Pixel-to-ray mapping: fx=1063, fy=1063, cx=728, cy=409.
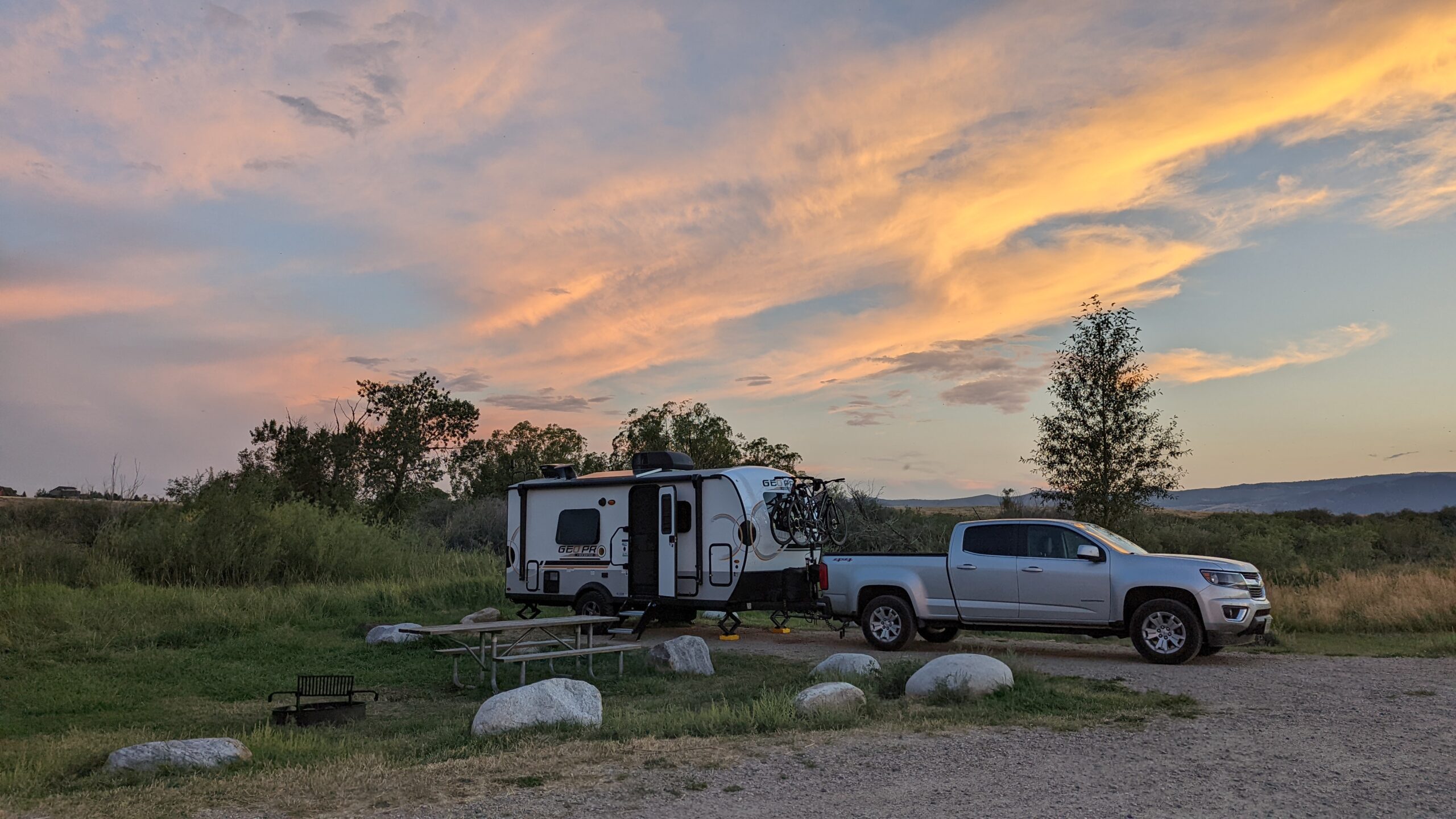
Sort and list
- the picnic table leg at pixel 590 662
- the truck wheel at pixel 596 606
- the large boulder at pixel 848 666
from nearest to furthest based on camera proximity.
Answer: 1. the large boulder at pixel 848 666
2. the picnic table leg at pixel 590 662
3. the truck wheel at pixel 596 606

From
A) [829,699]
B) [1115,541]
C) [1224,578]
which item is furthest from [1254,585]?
[829,699]

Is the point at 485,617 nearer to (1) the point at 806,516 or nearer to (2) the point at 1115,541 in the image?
(1) the point at 806,516

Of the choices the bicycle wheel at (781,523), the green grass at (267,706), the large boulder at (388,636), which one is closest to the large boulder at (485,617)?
the large boulder at (388,636)

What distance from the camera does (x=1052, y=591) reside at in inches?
524

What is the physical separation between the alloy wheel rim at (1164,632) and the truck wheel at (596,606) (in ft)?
26.0

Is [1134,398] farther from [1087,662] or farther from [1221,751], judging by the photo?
[1221,751]

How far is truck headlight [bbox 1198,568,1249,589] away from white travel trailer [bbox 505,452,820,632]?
544 centimetres

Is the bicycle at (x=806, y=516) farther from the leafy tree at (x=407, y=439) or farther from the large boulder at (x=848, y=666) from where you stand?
the leafy tree at (x=407, y=439)

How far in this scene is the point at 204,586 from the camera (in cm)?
2155

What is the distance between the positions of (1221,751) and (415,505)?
137 feet

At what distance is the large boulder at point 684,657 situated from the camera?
12375 millimetres

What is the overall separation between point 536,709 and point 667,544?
7.67 m

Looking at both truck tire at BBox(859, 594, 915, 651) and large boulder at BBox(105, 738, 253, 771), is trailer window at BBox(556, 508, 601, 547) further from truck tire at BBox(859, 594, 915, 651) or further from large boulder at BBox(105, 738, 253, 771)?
large boulder at BBox(105, 738, 253, 771)

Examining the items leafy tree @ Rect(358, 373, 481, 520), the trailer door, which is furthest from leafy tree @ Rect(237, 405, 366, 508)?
the trailer door
